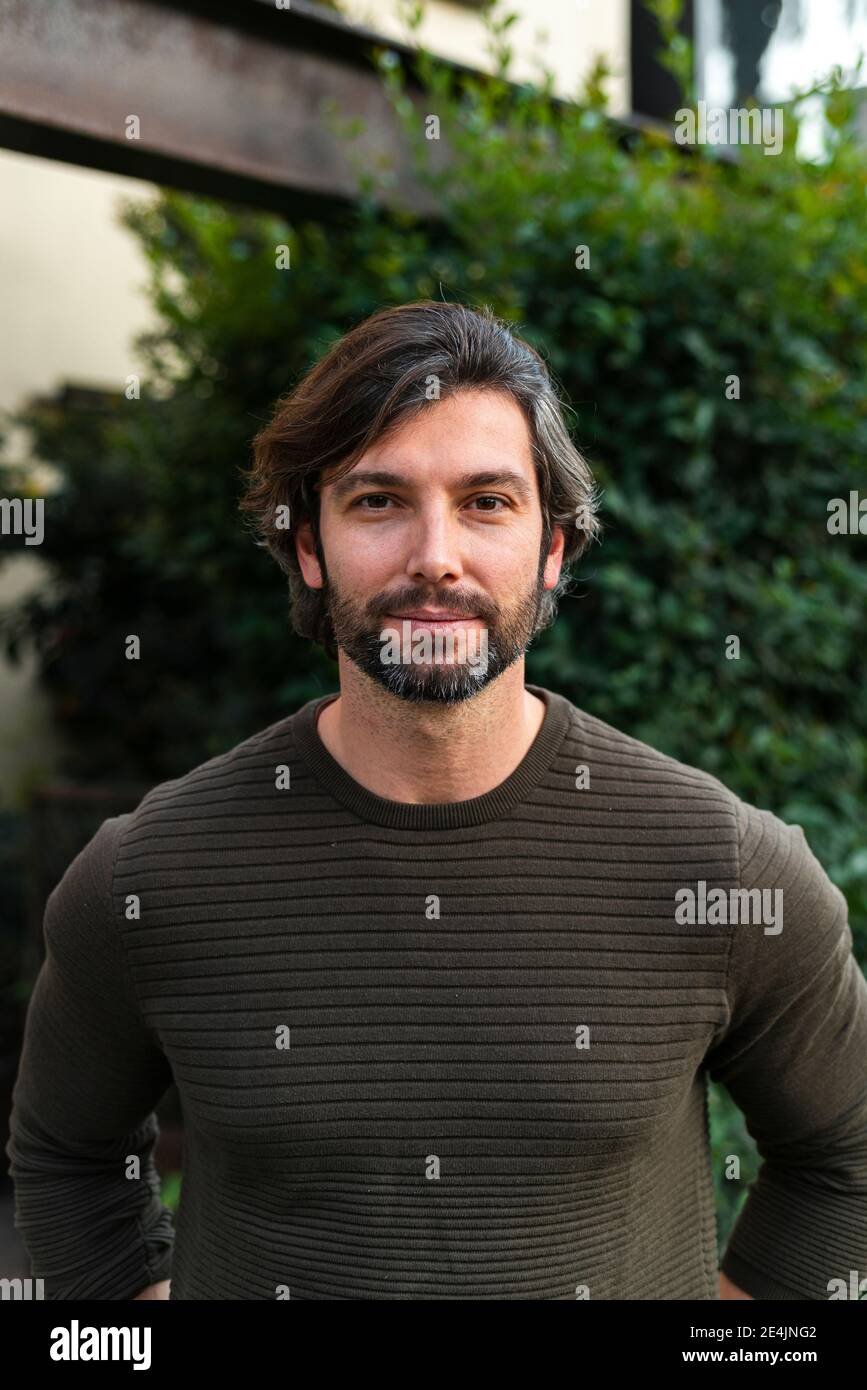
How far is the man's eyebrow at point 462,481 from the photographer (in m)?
1.72

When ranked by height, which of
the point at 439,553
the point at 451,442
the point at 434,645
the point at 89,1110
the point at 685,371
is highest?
the point at 685,371

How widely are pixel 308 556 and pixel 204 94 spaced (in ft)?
6.29

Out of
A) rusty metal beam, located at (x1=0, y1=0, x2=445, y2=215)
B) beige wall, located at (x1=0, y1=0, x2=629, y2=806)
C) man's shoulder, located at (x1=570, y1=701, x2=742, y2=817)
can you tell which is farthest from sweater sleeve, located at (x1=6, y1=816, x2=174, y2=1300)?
beige wall, located at (x1=0, y1=0, x2=629, y2=806)

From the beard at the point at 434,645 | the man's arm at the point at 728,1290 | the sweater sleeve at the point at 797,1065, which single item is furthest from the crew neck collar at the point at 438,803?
the man's arm at the point at 728,1290

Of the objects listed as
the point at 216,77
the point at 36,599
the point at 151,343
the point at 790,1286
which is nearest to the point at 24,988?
the point at 36,599

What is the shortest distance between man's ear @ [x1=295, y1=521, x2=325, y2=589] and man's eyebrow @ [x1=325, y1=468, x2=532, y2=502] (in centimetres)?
18

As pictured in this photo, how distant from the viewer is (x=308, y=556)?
6.40ft

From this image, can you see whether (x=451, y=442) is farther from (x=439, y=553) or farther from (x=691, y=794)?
(x=691, y=794)

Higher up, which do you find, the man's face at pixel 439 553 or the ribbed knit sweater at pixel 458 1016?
the man's face at pixel 439 553

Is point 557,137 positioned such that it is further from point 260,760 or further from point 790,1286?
point 790,1286

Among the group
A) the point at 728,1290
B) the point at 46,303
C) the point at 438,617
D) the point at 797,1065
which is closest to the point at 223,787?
the point at 438,617

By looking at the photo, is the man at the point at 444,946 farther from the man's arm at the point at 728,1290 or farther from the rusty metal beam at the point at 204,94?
the rusty metal beam at the point at 204,94

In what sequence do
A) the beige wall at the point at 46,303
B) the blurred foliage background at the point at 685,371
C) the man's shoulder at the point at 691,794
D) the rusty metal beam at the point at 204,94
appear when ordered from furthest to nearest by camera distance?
1. the beige wall at the point at 46,303
2. the blurred foliage background at the point at 685,371
3. the rusty metal beam at the point at 204,94
4. the man's shoulder at the point at 691,794

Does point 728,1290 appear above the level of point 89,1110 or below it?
below
